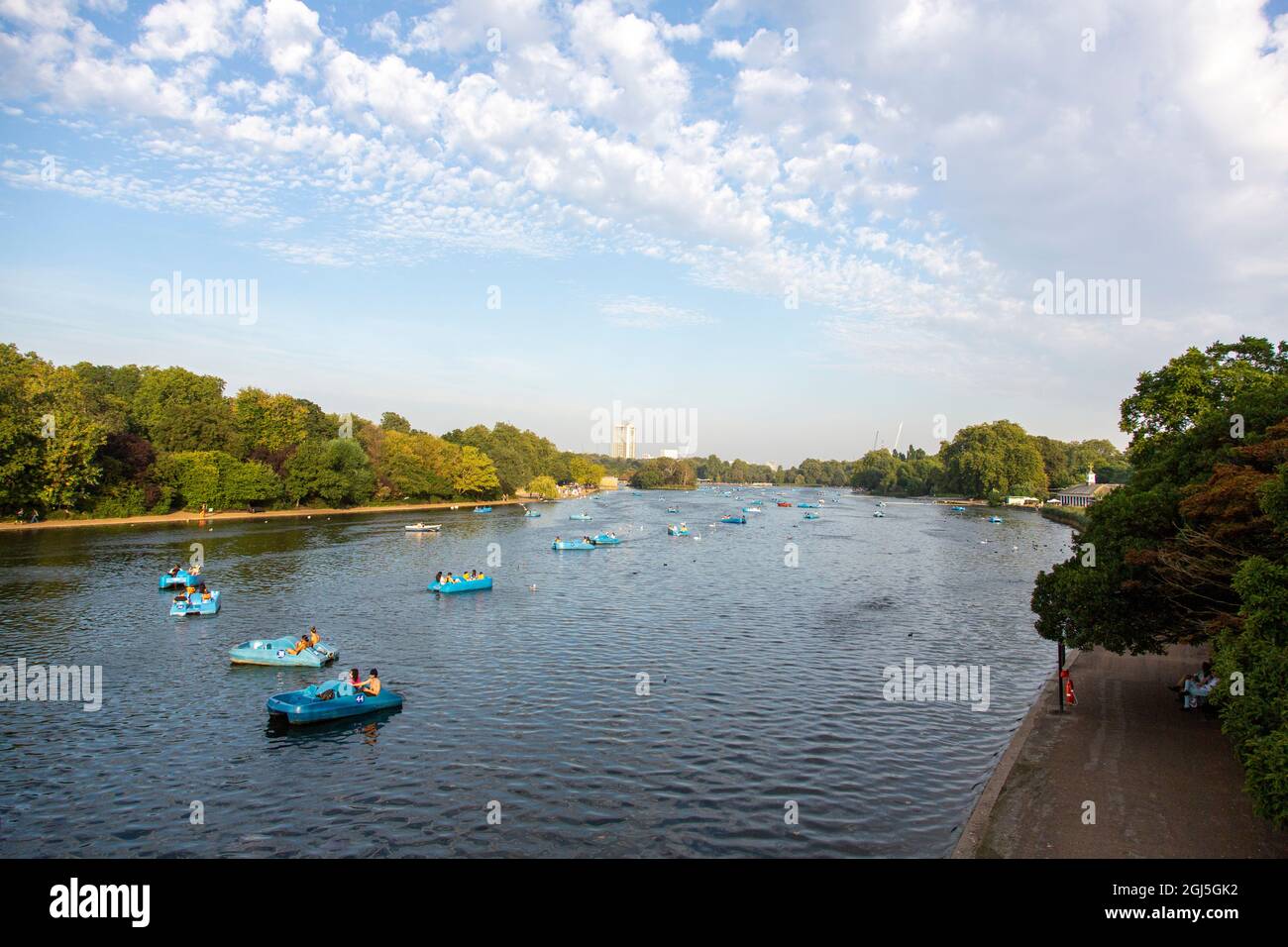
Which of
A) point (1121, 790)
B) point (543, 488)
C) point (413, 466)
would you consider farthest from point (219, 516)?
point (1121, 790)

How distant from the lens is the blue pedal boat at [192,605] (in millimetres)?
39375

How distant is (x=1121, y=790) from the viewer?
1673 cm

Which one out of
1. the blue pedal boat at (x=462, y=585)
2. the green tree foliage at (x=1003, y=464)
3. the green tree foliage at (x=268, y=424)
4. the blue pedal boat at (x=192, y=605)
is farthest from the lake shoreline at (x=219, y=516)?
the green tree foliage at (x=1003, y=464)

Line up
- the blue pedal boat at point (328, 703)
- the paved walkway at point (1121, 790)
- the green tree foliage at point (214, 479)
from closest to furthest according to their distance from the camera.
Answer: the paved walkway at point (1121, 790), the blue pedal boat at point (328, 703), the green tree foliage at point (214, 479)

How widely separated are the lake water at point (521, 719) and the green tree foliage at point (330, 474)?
54.7 metres

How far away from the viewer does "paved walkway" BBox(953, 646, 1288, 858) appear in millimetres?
14266

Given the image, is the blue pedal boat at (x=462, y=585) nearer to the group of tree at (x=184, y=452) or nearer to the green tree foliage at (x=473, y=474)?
the group of tree at (x=184, y=452)

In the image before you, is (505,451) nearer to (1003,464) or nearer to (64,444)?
(64,444)

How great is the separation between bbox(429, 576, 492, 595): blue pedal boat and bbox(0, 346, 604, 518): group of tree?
185 feet

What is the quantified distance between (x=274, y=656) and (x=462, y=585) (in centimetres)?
1798
